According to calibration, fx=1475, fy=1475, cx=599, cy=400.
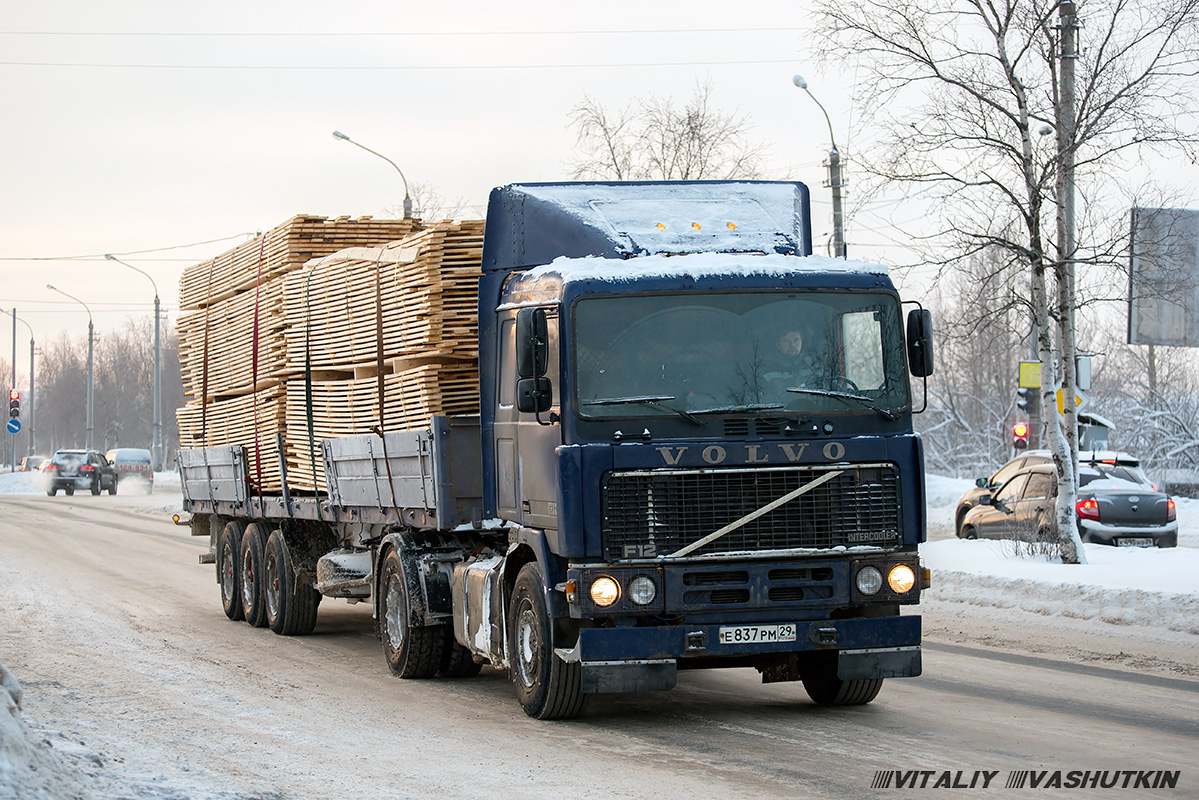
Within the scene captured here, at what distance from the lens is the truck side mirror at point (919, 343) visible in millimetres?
8992

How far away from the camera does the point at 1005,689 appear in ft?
33.8

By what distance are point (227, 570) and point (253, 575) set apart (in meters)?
1.13

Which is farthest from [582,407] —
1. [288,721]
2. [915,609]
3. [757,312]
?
[915,609]

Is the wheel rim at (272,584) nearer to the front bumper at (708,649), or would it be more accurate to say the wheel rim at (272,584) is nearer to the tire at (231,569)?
the tire at (231,569)

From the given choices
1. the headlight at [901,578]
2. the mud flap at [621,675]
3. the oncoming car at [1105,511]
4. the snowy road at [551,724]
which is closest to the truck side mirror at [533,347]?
the mud flap at [621,675]

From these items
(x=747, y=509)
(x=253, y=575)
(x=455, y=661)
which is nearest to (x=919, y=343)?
(x=747, y=509)

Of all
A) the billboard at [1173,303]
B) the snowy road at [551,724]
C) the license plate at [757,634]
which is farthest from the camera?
the billboard at [1173,303]

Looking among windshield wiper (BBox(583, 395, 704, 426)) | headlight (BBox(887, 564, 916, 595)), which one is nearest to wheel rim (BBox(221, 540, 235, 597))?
windshield wiper (BBox(583, 395, 704, 426))

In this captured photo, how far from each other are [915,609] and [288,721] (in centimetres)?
827

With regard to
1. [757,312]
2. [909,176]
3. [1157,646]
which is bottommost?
[1157,646]

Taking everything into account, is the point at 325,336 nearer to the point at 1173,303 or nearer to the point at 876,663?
the point at 876,663

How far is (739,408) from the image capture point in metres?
8.66

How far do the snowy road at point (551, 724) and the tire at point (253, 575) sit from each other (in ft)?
2.30

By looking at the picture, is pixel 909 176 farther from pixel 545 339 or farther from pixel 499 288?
pixel 545 339
